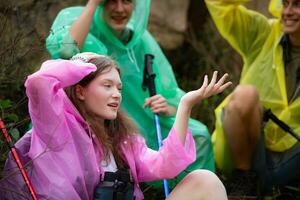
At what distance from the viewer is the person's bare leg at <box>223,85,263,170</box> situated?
13.7ft

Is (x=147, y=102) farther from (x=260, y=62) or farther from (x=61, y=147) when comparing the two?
(x=61, y=147)

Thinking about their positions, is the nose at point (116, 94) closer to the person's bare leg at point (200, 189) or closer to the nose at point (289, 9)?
the person's bare leg at point (200, 189)

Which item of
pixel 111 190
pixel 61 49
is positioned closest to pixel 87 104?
pixel 111 190

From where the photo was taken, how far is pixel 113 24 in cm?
419

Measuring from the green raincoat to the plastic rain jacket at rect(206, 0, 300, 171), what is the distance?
10.7 inches

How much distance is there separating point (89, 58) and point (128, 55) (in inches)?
48.1

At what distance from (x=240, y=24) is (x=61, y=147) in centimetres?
203

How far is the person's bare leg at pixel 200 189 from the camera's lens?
2.91 meters

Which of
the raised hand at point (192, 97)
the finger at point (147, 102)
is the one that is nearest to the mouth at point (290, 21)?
the finger at point (147, 102)

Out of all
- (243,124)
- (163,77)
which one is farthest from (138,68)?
(243,124)

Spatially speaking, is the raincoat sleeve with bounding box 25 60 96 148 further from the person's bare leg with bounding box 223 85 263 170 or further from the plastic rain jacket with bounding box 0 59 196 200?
the person's bare leg with bounding box 223 85 263 170

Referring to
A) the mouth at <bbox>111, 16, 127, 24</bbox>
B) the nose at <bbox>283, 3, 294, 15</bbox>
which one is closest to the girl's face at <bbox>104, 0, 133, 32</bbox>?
the mouth at <bbox>111, 16, 127, 24</bbox>

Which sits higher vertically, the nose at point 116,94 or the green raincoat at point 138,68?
the nose at point 116,94

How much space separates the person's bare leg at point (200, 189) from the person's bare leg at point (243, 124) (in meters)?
1.26
